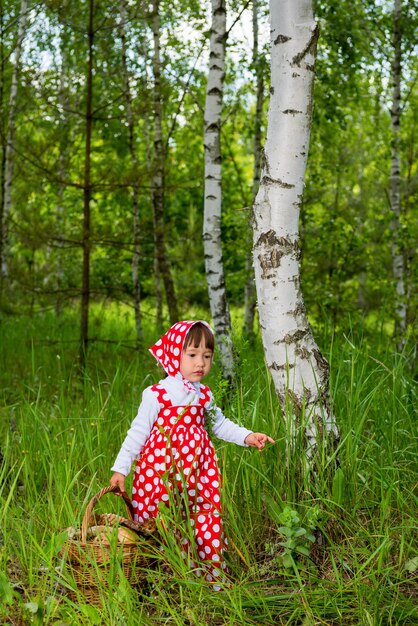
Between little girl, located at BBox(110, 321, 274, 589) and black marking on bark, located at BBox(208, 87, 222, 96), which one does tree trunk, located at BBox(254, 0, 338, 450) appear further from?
black marking on bark, located at BBox(208, 87, 222, 96)

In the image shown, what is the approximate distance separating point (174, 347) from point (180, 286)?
11.1m

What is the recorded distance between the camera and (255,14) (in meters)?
11.0

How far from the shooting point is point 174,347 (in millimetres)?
3619

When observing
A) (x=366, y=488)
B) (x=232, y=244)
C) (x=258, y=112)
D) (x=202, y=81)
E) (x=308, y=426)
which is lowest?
(x=366, y=488)

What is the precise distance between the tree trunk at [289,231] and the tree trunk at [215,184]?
326 cm

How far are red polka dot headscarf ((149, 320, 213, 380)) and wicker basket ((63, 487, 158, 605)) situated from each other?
667mm

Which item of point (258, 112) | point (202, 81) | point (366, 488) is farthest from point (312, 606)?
point (202, 81)

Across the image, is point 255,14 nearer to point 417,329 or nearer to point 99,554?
point 417,329

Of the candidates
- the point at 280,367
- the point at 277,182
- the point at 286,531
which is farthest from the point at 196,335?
the point at 286,531

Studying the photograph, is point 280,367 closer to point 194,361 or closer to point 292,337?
point 292,337

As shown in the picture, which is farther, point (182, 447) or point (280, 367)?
point (280, 367)

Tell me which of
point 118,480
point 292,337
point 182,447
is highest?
point 292,337

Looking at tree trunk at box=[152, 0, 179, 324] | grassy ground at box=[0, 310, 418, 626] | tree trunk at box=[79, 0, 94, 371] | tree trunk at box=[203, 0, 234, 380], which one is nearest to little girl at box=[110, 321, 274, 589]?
grassy ground at box=[0, 310, 418, 626]

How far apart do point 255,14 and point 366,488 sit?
887 centimetres
